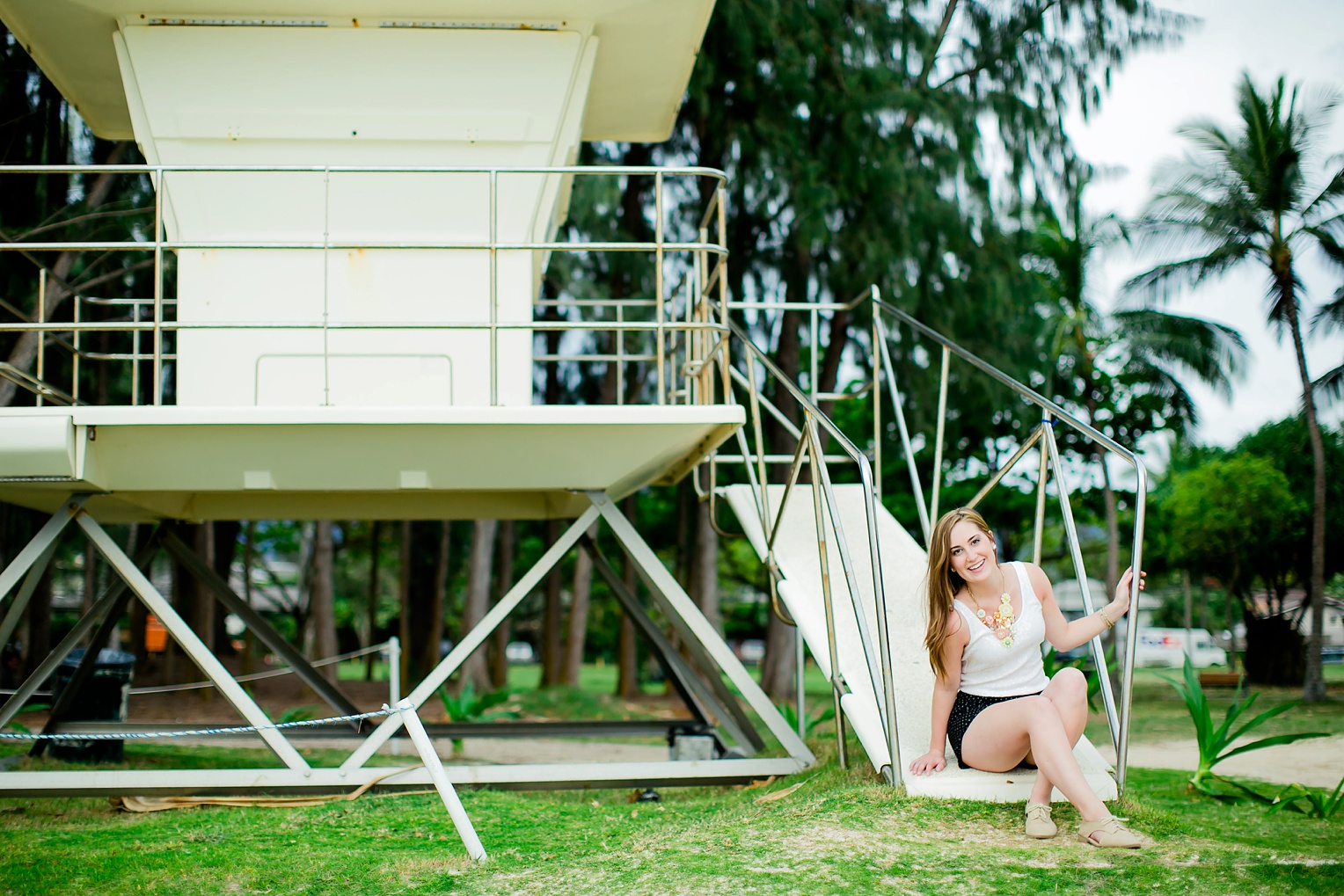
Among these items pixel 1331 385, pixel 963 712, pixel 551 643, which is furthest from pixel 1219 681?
pixel 963 712

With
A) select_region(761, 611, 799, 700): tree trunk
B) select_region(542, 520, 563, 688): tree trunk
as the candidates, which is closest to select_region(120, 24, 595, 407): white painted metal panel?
select_region(761, 611, 799, 700): tree trunk

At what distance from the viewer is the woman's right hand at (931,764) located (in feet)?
15.4

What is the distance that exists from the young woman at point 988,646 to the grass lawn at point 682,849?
0.95 ft

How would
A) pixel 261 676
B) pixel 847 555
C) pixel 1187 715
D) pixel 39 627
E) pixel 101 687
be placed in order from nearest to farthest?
pixel 847 555, pixel 101 687, pixel 261 676, pixel 39 627, pixel 1187 715

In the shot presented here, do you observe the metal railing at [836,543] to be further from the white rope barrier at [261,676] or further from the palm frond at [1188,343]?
the palm frond at [1188,343]

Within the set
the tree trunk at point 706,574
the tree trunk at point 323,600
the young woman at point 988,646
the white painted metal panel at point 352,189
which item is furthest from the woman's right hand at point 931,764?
the tree trunk at point 323,600

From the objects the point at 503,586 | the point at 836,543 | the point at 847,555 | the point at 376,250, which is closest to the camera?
the point at 847,555

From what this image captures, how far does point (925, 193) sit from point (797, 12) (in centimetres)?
278

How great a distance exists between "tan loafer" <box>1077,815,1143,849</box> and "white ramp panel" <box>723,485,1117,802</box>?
1.64ft

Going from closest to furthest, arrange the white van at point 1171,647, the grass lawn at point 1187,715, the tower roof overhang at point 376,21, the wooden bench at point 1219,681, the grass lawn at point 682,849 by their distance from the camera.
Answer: the grass lawn at point 682,849, the tower roof overhang at point 376,21, the grass lawn at point 1187,715, the wooden bench at point 1219,681, the white van at point 1171,647

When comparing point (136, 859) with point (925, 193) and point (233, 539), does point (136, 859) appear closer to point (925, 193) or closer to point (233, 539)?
point (925, 193)

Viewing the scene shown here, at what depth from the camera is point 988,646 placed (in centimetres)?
458

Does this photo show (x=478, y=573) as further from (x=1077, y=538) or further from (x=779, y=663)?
(x=1077, y=538)

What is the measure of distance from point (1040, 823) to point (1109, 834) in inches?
9.6
